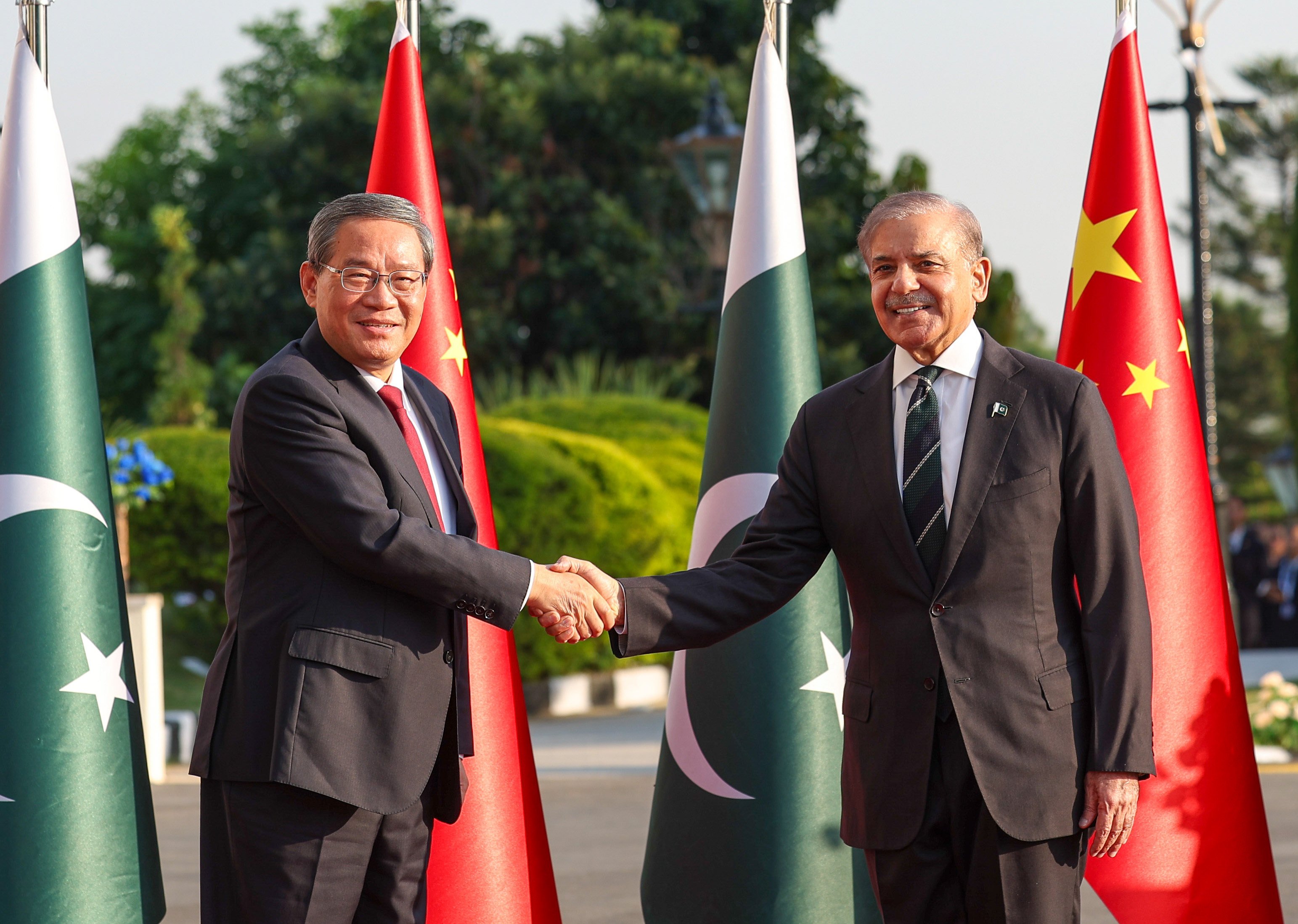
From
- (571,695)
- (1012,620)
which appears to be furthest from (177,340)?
(1012,620)

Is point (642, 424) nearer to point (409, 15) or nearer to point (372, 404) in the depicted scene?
point (409, 15)

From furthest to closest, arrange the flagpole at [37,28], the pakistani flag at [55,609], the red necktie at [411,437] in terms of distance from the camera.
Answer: the flagpole at [37,28], the pakistani flag at [55,609], the red necktie at [411,437]

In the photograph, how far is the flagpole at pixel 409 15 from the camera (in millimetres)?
3832

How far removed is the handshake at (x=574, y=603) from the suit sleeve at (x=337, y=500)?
0.26m

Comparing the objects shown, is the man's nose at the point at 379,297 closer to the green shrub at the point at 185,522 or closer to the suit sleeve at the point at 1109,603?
the suit sleeve at the point at 1109,603

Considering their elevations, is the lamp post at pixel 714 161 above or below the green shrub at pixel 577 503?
above

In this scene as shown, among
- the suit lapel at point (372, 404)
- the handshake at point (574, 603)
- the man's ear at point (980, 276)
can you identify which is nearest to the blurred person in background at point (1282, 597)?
the man's ear at point (980, 276)

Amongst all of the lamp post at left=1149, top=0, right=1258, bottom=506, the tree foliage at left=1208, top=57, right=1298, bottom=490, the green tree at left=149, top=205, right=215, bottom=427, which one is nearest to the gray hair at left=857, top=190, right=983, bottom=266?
the lamp post at left=1149, top=0, right=1258, bottom=506

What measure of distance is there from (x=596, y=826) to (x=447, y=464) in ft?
12.4

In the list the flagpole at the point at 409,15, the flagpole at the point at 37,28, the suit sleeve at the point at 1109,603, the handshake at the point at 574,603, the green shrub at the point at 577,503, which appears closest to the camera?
the suit sleeve at the point at 1109,603

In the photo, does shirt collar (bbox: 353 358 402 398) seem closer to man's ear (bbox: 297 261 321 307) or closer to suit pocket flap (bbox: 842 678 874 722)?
man's ear (bbox: 297 261 321 307)

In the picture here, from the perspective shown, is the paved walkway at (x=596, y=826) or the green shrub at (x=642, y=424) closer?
the paved walkway at (x=596, y=826)

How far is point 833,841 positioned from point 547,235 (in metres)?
18.0

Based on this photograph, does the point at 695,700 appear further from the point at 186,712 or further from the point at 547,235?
the point at 547,235
